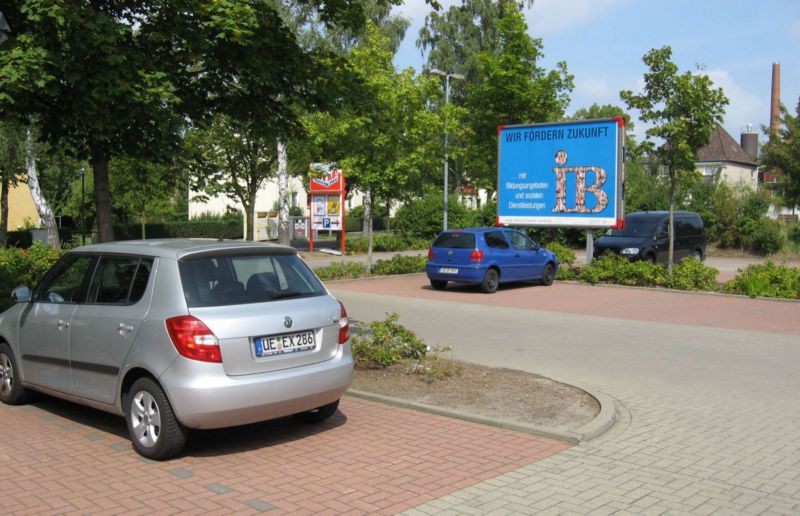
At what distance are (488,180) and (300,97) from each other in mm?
19952

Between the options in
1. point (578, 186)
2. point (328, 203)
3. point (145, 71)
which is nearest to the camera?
point (145, 71)

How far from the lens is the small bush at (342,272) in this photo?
833 inches

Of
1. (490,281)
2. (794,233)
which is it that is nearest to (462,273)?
(490,281)

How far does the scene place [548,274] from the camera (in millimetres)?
19891

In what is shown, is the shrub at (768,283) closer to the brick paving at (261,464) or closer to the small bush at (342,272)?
the small bush at (342,272)

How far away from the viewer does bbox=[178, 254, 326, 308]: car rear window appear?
Result: 5.66 metres

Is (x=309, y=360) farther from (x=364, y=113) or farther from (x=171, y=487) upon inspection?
(x=364, y=113)

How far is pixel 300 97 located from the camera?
995 centimetres

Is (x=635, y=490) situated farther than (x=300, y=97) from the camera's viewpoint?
No

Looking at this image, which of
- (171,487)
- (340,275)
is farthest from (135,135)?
(340,275)

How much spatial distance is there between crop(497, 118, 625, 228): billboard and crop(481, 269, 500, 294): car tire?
390cm

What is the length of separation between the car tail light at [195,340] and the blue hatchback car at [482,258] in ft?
41.5

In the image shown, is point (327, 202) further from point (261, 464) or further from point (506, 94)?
point (261, 464)

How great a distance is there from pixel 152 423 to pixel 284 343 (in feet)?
3.58
